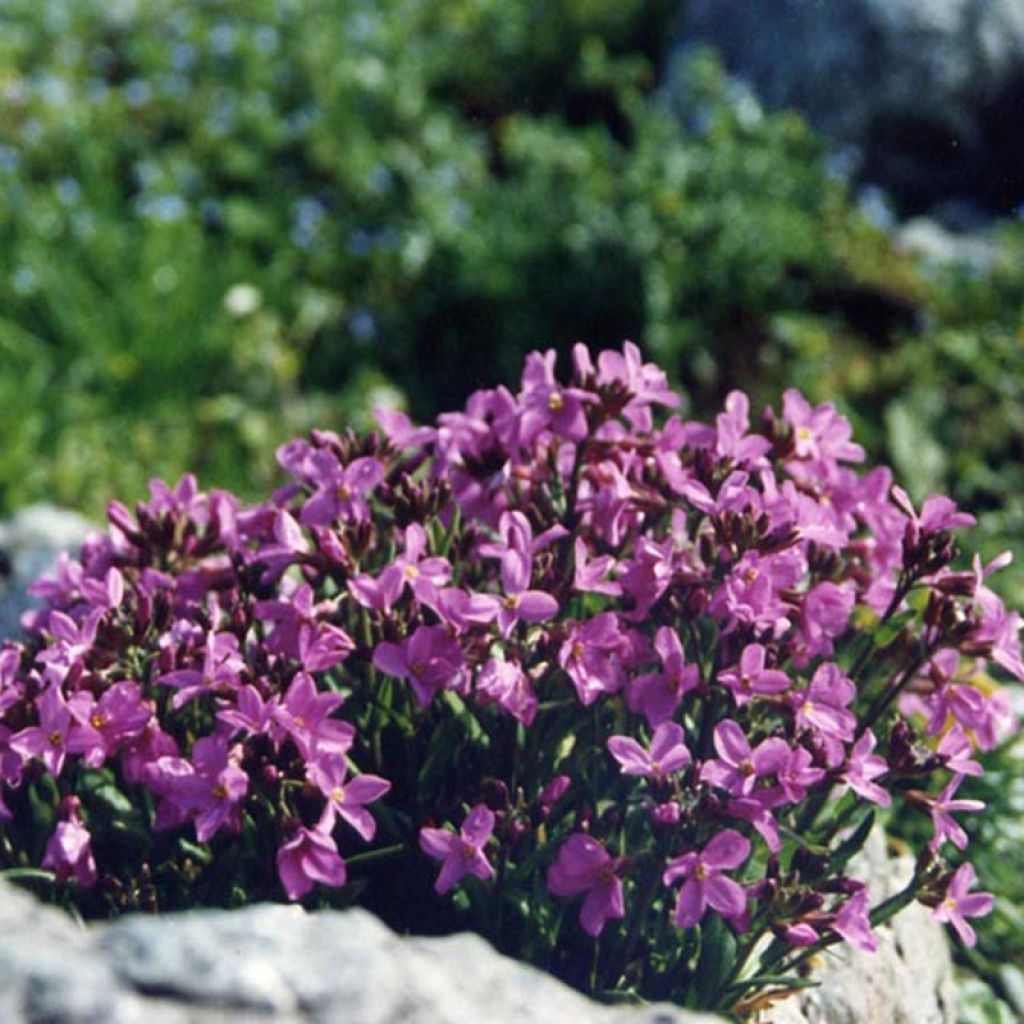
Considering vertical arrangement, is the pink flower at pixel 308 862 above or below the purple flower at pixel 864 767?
below

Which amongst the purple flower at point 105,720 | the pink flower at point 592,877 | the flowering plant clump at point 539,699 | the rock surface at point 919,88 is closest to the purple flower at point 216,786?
the flowering plant clump at point 539,699

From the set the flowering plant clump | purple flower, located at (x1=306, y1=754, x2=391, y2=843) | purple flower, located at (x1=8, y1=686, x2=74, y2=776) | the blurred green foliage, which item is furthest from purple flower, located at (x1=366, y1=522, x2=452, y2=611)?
the blurred green foliage

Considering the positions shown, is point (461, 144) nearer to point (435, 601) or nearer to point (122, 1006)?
point (435, 601)

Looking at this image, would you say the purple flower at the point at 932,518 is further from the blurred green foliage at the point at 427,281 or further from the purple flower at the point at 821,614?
the blurred green foliage at the point at 427,281

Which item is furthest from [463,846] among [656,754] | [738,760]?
[738,760]

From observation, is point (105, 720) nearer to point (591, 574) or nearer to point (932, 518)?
point (591, 574)
